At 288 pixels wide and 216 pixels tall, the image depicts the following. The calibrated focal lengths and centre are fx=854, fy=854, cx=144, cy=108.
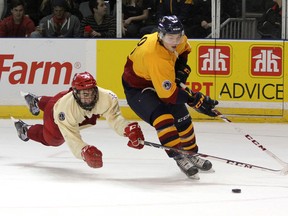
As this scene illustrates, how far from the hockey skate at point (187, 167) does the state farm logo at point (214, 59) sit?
2615mm

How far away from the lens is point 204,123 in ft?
25.7

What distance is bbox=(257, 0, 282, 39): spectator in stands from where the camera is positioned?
792cm

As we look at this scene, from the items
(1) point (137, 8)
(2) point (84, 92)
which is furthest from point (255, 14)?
(2) point (84, 92)

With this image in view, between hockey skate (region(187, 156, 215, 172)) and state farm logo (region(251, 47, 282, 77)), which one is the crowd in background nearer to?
state farm logo (region(251, 47, 282, 77))

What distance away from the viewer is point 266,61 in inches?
309

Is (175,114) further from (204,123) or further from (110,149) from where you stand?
(204,123)

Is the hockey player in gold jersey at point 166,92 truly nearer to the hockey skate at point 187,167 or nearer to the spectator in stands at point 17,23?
the hockey skate at point 187,167

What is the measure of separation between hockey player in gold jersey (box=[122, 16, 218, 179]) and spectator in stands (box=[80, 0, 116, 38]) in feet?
8.20

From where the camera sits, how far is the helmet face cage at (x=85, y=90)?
5.25 metres

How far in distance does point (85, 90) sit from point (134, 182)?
652 mm

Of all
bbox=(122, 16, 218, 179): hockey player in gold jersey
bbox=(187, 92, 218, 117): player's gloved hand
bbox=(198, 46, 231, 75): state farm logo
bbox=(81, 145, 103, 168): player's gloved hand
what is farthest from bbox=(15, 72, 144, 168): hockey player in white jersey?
bbox=(198, 46, 231, 75): state farm logo

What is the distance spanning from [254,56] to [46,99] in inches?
99.1

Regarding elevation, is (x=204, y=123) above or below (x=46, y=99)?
below

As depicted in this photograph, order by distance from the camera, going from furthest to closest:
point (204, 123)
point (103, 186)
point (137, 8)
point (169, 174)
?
1. point (137, 8)
2. point (204, 123)
3. point (169, 174)
4. point (103, 186)
